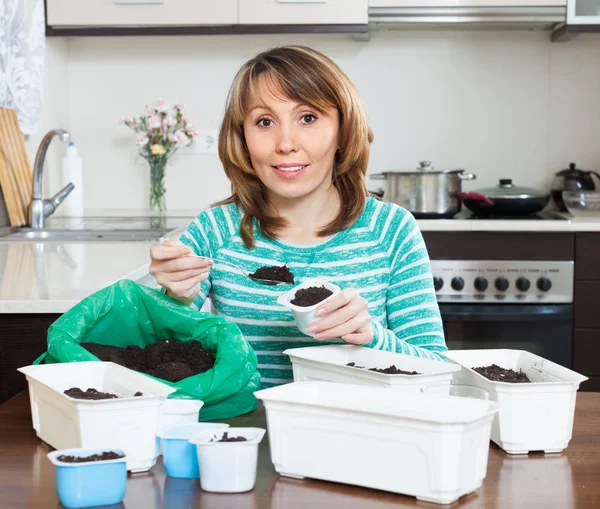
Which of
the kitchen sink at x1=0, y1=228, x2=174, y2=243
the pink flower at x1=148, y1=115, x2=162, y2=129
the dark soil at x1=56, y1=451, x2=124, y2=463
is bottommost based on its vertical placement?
the dark soil at x1=56, y1=451, x2=124, y2=463

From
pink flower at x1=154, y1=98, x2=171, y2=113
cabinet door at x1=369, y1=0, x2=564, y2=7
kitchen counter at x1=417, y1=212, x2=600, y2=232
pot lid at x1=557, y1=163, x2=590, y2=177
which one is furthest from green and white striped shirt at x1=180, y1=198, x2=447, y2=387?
pot lid at x1=557, y1=163, x2=590, y2=177

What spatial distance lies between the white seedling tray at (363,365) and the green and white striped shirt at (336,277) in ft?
1.06

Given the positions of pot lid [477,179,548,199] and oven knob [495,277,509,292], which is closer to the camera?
oven knob [495,277,509,292]

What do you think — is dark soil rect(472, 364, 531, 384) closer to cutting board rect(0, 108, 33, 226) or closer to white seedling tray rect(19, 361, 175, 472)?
white seedling tray rect(19, 361, 175, 472)

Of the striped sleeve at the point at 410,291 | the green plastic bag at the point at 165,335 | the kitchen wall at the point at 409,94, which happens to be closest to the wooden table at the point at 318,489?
the green plastic bag at the point at 165,335

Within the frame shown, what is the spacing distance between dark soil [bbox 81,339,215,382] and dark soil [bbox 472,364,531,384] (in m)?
0.36

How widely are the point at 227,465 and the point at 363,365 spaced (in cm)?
36

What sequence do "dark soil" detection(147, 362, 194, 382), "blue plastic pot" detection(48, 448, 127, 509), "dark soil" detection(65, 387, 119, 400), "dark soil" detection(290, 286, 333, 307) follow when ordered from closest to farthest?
1. "blue plastic pot" detection(48, 448, 127, 509)
2. "dark soil" detection(65, 387, 119, 400)
3. "dark soil" detection(147, 362, 194, 382)
4. "dark soil" detection(290, 286, 333, 307)

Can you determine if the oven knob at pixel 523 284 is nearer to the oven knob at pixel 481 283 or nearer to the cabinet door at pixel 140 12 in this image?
the oven knob at pixel 481 283

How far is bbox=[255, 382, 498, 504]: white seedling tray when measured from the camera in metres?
0.84

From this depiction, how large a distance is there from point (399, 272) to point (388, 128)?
1913 mm

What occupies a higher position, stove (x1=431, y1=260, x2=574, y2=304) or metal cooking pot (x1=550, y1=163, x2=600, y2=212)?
metal cooking pot (x1=550, y1=163, x2=600, y2=212)

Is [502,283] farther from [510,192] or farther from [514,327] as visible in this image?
[510,192]

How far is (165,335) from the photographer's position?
128 centimetres
